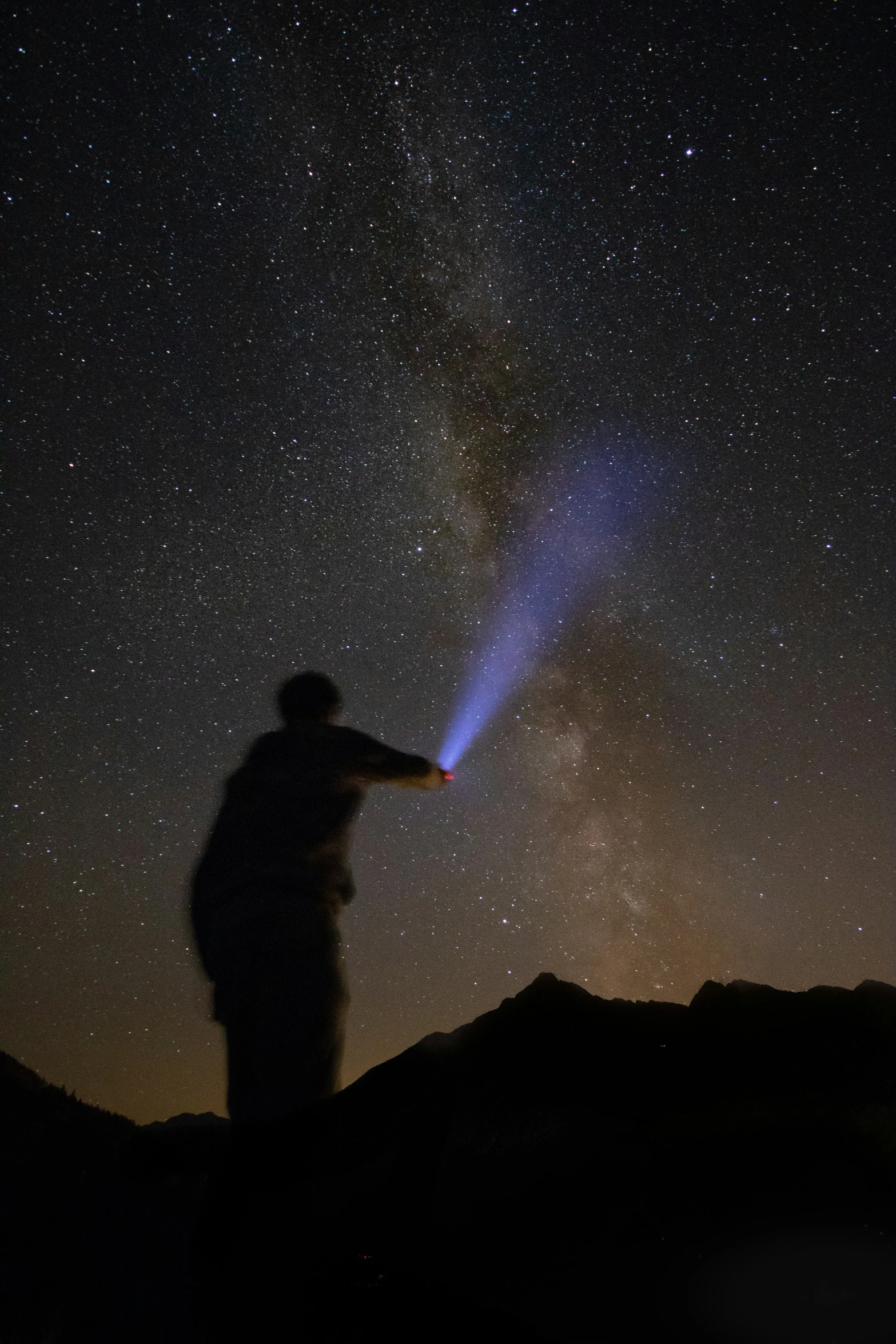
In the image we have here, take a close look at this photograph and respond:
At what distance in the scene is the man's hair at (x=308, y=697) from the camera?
8.14 ft

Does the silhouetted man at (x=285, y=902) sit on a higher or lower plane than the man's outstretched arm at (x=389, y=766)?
lower

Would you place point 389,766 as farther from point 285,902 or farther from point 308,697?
point 285,902

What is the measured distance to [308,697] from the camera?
2.49m

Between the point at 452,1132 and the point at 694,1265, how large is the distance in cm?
159

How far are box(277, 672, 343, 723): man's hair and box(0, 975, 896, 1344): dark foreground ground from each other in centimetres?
125

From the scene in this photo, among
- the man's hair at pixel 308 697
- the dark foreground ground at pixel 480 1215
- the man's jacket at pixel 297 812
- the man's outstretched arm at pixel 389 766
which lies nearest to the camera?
the dark foreground ground at pixel 480 1215

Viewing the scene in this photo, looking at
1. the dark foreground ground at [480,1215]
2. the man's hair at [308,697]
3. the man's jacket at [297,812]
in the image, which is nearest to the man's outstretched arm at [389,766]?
the man's jacket at [297,812]

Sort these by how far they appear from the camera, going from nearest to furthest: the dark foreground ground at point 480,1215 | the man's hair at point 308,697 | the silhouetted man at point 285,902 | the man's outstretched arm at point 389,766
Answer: the dark foreground ground at point 480,1215
the silhouetted man at point 285,902
the man's outstretched arm at point 389,766
the man's hair at point 308,697

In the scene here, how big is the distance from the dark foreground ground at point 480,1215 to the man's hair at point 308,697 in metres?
1.25

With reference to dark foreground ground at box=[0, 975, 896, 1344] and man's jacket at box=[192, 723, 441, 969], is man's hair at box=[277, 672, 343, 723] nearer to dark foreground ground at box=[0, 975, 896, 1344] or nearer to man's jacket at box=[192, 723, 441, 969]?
man's jacket at box=[192, 723, 441, 969]

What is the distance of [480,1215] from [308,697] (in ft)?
7.20

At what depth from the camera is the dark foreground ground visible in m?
1.70

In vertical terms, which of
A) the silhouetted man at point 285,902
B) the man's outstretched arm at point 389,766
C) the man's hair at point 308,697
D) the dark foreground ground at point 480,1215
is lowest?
the dark foreground ground at point 480,1215

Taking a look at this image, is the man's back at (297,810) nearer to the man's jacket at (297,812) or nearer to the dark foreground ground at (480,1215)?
the man's jacket at (297,812)
